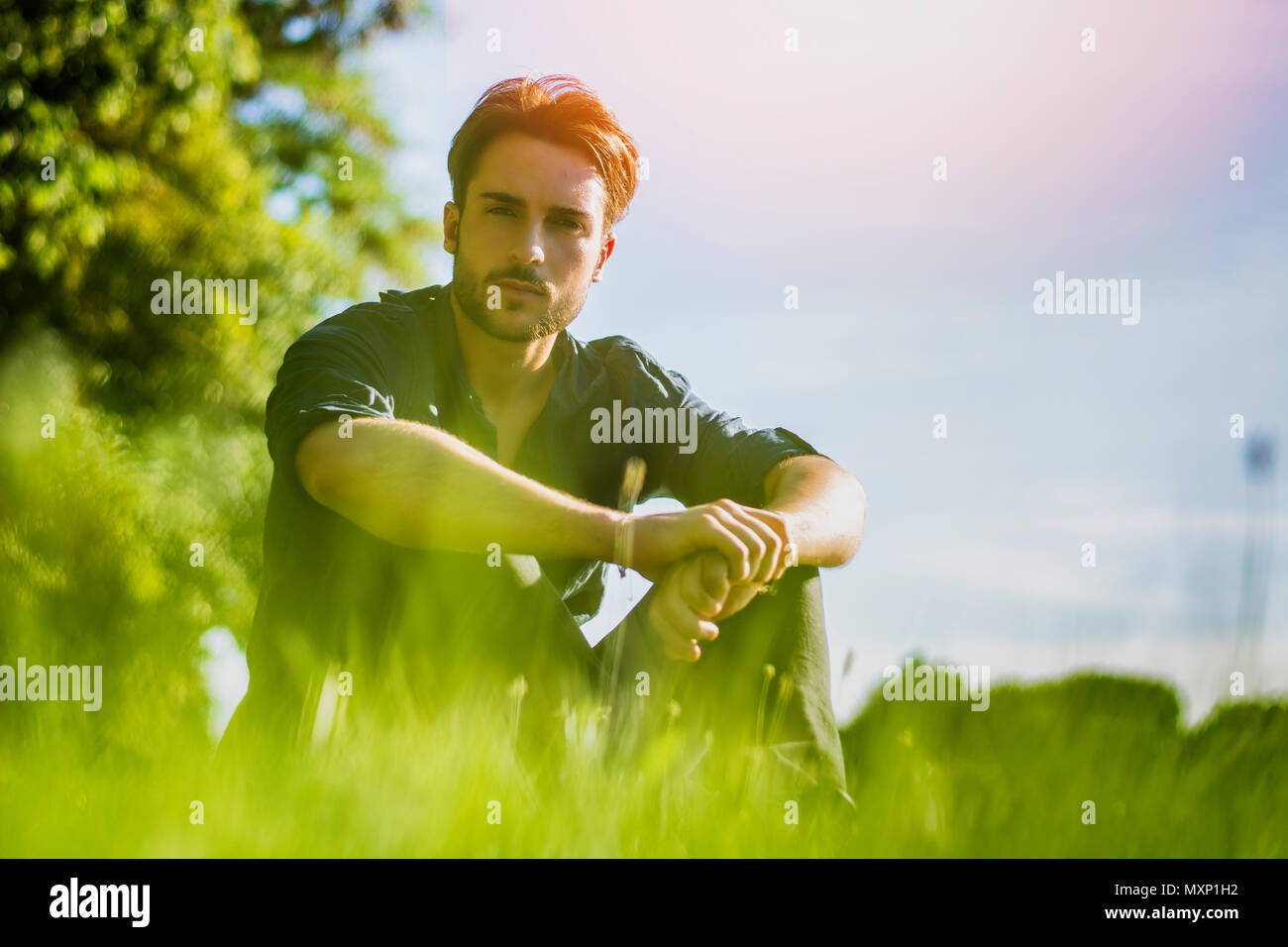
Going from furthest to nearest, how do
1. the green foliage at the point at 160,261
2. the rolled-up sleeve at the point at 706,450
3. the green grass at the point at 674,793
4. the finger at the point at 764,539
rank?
the green foliage at the point at 160,261 → the rolled-up sleeve at the point at 706,450 → the finger at the point at 764,539 → the green grass at the point at 674,793

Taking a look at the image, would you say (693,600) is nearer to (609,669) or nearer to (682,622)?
(682,622)

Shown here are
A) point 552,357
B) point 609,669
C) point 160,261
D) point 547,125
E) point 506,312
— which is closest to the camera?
point 609,669

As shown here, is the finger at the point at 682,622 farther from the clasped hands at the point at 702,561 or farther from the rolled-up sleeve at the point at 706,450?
the rolled-up sleeve at the point at 706,450

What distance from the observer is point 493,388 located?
3281mm

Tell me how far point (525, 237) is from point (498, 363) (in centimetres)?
37

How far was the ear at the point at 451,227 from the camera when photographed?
346 centimetres

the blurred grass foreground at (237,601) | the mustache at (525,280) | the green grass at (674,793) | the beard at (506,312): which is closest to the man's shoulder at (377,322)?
the beard at (506,312)

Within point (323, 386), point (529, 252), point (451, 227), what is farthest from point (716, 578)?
point (451, 227)

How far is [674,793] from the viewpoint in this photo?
1.91 m

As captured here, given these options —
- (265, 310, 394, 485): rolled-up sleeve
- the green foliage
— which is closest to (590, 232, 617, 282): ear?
(265, 310, 394, 485): rolled-up sleeve

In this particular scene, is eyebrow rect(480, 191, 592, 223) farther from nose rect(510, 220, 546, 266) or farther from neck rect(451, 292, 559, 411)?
neck rect(451, 292, 559, 411)

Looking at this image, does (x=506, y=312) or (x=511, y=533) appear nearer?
(x=511, y=533)

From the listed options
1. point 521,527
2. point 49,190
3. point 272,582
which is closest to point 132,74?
point 49,190

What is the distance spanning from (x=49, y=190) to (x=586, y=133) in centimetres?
427
